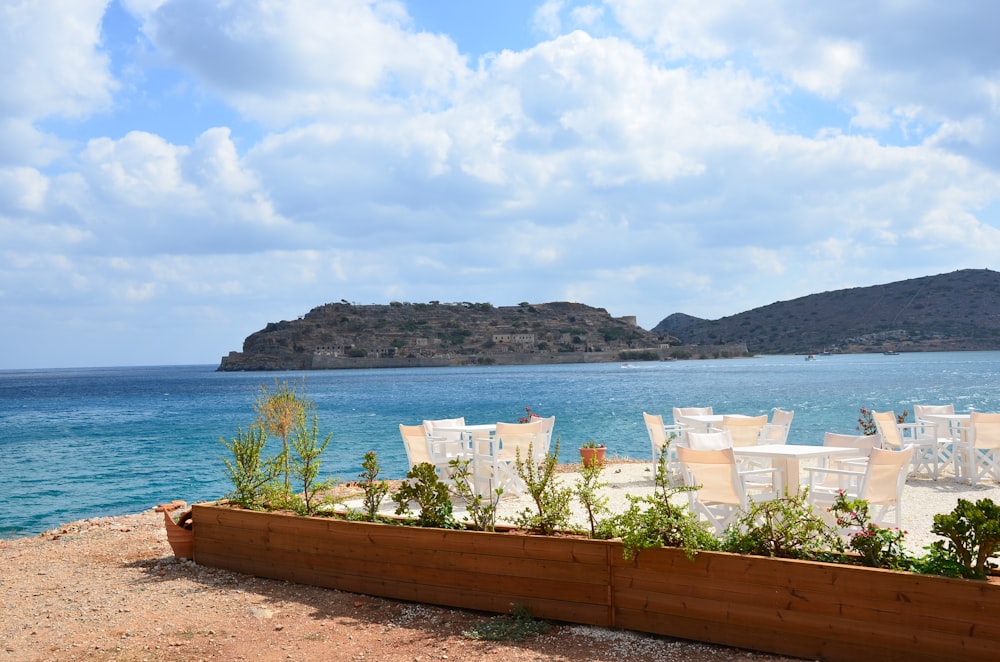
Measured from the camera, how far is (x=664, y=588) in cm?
418

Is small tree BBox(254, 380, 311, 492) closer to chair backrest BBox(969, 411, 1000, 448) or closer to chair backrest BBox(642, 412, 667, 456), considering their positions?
chair backrest BBox(642, 412, 667, 456)

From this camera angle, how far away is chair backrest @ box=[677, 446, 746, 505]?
213 inches

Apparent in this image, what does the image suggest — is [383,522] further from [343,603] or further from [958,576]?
[958,576]

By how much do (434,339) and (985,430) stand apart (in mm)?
122324

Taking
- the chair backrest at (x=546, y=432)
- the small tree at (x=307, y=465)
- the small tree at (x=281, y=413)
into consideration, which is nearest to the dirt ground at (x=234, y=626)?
the small tree at (x=307, y=465)

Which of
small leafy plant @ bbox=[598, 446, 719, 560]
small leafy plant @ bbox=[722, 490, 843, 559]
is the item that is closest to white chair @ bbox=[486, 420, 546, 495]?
small leafy plant @ bbox=[598, 446, 719, 560]

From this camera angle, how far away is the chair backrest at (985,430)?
344 inches

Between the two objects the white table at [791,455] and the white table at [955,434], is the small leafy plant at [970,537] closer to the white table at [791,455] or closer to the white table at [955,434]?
the white table at [791,455]

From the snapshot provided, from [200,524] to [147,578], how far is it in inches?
21.5

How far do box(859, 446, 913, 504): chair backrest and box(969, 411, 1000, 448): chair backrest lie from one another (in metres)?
3.94

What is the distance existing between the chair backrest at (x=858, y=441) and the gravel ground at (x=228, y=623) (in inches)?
28.9

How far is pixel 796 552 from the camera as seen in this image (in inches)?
158

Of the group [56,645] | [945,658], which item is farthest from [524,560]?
[56,645]

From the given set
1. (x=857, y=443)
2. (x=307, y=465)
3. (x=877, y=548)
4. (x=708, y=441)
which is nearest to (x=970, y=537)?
(x=877, y=548)
